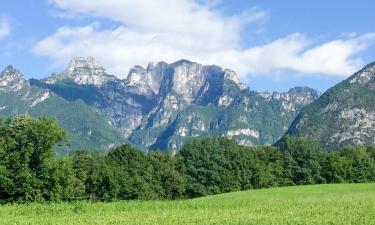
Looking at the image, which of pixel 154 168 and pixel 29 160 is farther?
pixel 154 168

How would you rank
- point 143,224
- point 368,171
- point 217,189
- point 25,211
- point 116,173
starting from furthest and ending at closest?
point 368,171, point 217,189, point 116,173, point 25,211, point 143,224

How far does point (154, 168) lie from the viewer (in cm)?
12362

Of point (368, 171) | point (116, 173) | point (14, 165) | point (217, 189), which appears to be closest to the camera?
point (14, 165)

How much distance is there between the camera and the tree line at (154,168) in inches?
2958

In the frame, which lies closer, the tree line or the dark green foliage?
the dark green foliage

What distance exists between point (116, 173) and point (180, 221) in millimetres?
81369

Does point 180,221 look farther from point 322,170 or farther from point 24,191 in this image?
point 322,170

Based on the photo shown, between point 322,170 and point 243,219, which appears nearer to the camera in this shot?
point 243,219

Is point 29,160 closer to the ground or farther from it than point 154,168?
farther from it

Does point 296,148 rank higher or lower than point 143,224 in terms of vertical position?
higher

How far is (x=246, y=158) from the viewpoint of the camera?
426 feet

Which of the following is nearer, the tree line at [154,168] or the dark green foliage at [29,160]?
the dark green foliage at [29,160]

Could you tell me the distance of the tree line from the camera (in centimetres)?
7512

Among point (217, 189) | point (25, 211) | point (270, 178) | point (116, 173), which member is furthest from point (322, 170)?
point (25, 211)
